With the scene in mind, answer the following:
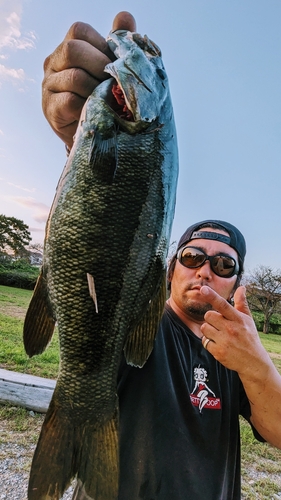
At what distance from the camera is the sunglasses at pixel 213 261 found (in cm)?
250

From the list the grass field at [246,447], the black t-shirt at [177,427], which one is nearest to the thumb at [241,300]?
the black t-shirt at [177,427]

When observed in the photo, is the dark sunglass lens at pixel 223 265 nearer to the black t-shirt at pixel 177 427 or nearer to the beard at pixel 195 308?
the beard at pixel 195 308

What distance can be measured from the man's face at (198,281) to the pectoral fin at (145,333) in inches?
35.1

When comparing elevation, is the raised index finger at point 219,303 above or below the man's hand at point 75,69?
below

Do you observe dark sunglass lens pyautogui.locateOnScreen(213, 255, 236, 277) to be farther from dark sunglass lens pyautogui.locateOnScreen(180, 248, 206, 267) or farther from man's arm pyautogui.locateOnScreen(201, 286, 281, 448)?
man's arm pyautogui.locateOnScreen(201, 286, 281, 448)

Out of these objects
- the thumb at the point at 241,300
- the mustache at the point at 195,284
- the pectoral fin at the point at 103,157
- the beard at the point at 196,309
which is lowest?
the beard at the point at 196,309

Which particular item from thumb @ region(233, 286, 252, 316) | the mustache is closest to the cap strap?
the mustache

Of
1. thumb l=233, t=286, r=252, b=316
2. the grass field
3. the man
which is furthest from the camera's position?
the grass field

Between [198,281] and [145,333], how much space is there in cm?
105

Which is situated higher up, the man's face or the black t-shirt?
the man's face

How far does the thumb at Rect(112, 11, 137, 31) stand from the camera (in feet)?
5.55

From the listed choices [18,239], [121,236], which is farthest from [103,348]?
[18,239]

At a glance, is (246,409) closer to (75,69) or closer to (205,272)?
(205,272)

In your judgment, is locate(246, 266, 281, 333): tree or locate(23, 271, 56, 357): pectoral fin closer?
locate(23, 271, 56, 357): pectoral fin
